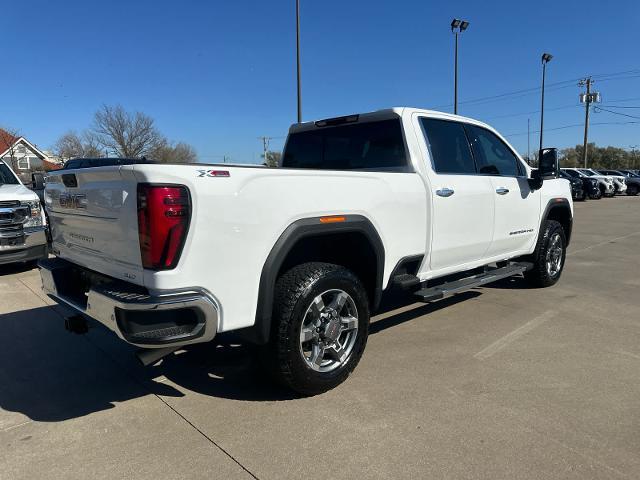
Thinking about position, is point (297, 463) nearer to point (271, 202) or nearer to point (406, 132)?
point (271, 202)

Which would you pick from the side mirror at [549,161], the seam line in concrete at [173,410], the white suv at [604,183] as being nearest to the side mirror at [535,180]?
the side mirror at [549,161]

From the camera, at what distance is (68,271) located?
3.41m

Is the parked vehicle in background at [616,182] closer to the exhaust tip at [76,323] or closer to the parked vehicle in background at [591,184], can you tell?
the parked vehicle in background at [591,184]

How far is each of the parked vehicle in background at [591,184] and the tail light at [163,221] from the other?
2899 cm

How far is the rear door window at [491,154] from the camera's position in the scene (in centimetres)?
486

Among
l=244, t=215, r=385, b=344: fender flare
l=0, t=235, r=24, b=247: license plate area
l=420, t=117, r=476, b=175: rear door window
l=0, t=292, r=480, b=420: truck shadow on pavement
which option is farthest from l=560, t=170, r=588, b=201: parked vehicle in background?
l=244, t=215, r=385, b=344: fender flare

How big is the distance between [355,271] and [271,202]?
112 cm

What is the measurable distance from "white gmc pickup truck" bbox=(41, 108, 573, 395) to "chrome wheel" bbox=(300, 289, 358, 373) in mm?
10

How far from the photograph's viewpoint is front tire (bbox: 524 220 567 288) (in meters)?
5.90

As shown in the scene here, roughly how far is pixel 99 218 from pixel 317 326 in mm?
1542

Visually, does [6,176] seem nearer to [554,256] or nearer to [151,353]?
[151,353]

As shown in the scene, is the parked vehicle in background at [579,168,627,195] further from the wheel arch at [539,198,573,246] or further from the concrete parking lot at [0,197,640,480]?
the concrete parking lot at [0,197,640,480]

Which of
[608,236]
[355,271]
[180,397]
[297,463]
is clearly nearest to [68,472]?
[180,397]

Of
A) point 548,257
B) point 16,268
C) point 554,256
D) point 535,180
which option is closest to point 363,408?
point 535,180
